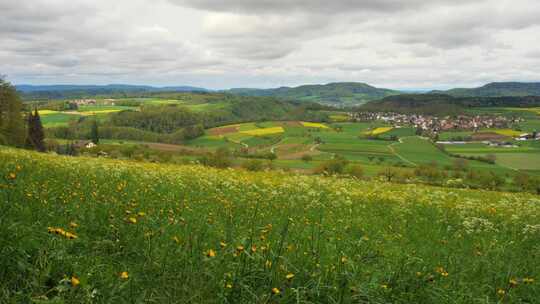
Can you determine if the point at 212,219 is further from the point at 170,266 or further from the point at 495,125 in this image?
the point at 495,125

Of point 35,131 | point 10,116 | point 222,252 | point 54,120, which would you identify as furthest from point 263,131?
point 222,252

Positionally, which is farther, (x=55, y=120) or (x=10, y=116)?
(x=55, y=120)

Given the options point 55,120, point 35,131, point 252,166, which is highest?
point 35,131

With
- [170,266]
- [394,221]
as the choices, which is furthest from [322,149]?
[170,266]

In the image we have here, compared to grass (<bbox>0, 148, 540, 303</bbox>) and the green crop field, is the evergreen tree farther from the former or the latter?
grass (<bbox>0, 148, 540, 303</bbox>)

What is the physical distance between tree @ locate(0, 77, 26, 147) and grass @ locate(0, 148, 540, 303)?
56.6m

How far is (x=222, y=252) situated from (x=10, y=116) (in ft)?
217

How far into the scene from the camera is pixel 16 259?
3912 millimetres

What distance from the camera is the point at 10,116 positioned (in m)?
57.2

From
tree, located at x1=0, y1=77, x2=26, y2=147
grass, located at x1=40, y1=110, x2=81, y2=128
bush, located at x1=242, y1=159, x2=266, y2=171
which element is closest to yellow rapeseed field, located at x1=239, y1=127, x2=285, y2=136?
grass, located at x1=40, y1=110, x2=81, y2=128

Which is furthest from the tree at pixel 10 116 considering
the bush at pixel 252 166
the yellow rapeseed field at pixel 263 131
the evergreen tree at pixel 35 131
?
the yellow rapeseed field at pixel 263 131

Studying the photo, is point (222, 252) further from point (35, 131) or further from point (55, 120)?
point (55, 120)

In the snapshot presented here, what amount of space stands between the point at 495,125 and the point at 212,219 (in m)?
196

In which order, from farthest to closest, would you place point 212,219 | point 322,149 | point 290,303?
point 322,149 < point 212,219 < point 290,303
